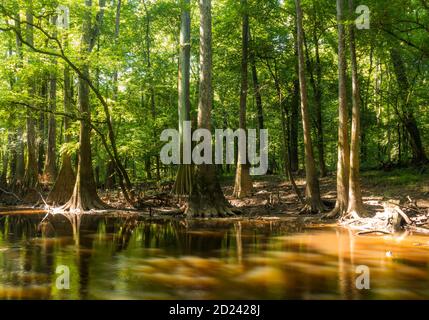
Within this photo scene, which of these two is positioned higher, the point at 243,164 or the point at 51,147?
the point at 51,147

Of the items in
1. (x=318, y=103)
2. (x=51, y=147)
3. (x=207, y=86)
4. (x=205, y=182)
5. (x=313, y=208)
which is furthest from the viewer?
(x=51, y=147)

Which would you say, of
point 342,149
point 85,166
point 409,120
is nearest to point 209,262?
point 342,149

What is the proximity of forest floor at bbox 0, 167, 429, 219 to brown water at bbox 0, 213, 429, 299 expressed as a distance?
124 inches

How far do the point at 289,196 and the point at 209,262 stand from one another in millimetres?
10006

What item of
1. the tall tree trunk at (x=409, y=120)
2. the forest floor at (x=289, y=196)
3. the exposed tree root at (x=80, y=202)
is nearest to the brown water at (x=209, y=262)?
the forest floor at (x=289, y=196)

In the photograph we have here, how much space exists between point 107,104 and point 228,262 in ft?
36.9

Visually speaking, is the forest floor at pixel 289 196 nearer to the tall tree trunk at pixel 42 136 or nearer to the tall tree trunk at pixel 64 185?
the tall tree trunk at pixel 64 185

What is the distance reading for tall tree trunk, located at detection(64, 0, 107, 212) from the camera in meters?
15.7

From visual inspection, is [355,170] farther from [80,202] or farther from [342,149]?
[80,202]

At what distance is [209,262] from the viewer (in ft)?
24.1

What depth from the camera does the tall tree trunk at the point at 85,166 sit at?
15.7 metres

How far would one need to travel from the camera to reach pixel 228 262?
733 cm

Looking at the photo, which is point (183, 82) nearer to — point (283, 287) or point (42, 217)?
point (42, 217)

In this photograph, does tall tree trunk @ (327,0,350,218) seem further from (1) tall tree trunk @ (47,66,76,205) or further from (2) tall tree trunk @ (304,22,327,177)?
(1) tall tree trunk @ (47,66,76,205)
